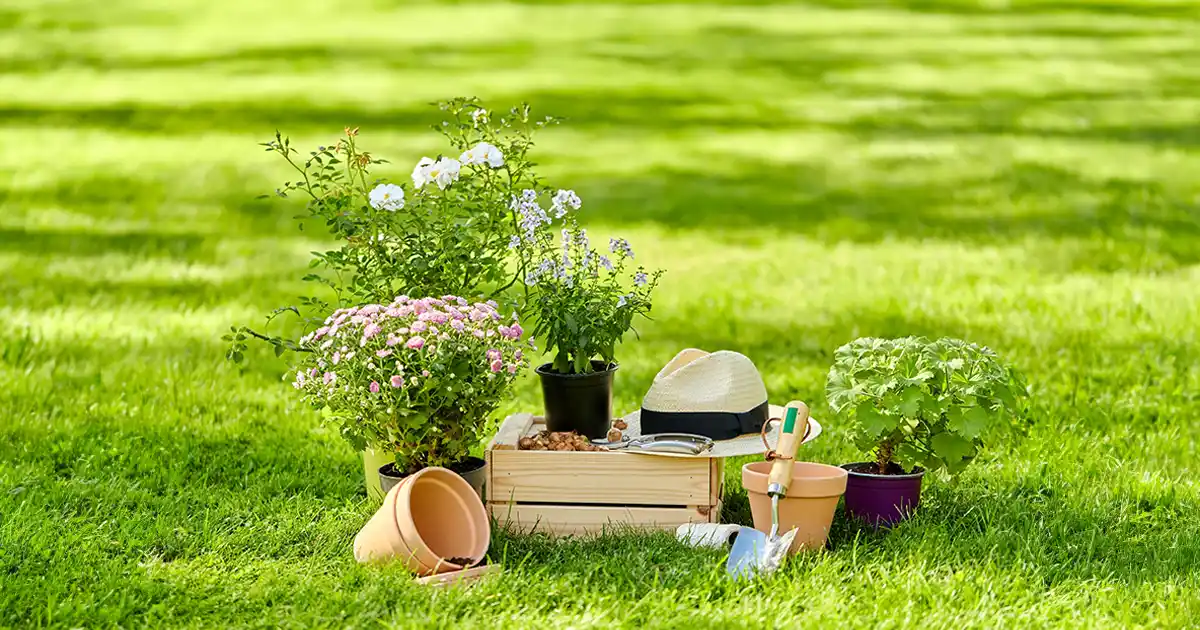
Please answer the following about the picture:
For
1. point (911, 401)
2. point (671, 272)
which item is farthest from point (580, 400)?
point (671, 272)

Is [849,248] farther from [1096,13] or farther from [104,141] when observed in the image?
[1096,13]

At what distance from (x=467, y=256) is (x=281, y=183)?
6.89m

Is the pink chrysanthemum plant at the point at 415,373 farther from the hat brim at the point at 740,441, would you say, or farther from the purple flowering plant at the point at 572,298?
the hat brim at the point at 740,441

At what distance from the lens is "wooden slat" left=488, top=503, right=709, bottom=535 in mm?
4250

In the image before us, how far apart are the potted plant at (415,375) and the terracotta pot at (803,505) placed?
0.76 meters

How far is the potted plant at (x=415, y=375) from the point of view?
13.5ft

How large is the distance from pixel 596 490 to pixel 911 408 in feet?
2.99

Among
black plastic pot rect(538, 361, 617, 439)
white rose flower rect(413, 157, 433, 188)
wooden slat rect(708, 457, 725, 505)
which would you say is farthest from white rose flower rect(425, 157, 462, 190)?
wooden slat rect(708, 457, 725, 505)

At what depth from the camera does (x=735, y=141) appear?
12.9 meters

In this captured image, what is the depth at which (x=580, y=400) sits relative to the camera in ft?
14.4

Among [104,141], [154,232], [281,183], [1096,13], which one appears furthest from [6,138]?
[1096,13]

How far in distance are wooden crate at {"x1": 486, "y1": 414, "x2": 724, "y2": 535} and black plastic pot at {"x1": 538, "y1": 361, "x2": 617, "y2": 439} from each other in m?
0.19

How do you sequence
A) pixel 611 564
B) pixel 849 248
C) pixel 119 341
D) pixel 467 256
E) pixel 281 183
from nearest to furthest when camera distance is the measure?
pixel 611 564 < pixel 467 256 < pixel 119 341 < pixel 849 248 < pixel 281 183

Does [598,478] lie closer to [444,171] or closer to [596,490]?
[596,490]
